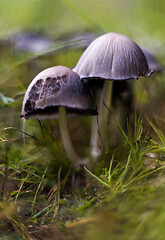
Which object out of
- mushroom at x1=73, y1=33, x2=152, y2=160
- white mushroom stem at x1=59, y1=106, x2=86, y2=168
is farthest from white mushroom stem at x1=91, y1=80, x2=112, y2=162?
mushroom at x1=73, y1=33, x2=152, y2=160

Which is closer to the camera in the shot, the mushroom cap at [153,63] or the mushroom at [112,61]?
the mushroom at [112,61]

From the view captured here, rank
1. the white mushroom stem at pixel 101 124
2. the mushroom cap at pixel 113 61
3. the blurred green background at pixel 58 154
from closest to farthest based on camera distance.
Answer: the blurred green background at pixel 58 154 < the mushroom cap at pixel 113 61 < the white mushroom stem at pixel 101 124

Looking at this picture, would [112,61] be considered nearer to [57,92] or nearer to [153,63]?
[57,92]

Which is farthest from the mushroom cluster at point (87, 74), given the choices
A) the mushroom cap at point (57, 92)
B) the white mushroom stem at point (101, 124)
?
the white mushroom stem at point (101, 124)

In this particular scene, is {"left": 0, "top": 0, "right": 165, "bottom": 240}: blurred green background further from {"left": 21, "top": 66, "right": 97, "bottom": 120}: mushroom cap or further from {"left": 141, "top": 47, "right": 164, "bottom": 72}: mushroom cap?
{"left": 21, "top": 66, "right": 97, "bottom": 120}: mushroom cap

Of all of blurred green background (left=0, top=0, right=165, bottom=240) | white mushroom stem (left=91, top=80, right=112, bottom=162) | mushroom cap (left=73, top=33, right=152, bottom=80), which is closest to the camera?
blurred green background (left=0, top=0, right=165, bottom=240)

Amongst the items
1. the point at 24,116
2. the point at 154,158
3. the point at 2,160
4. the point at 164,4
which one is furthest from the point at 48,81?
the point at 164,4

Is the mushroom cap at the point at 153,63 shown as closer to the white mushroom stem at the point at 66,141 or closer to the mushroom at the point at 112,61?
the mushroom at the point at 112,61

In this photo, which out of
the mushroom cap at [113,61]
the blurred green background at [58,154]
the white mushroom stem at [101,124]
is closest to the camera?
the blurred green background at [58,154]
